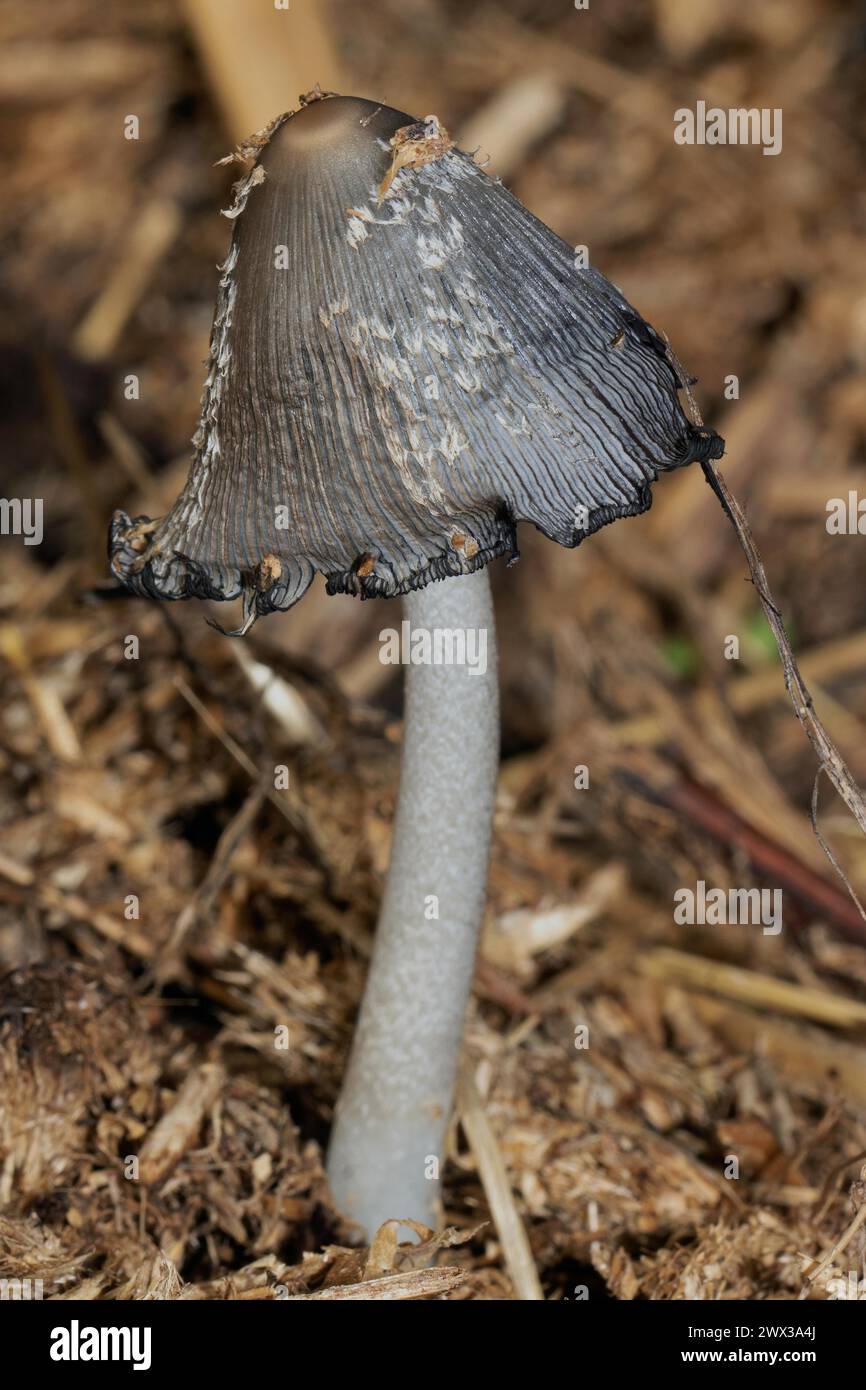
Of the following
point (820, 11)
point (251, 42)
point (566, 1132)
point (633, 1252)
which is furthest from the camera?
point (820, 11)

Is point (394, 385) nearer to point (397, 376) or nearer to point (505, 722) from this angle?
point (397, 376)

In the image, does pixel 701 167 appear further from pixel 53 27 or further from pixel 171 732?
pixel 171 732

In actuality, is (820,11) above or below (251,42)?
above

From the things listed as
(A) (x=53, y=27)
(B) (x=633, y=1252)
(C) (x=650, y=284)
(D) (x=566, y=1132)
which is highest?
(A) (x=53, y=27)

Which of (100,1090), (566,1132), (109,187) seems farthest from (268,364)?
(109,187)

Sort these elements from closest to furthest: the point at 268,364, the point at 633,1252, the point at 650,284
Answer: the point at 268,364, the point at 633,1252, the point at 650,284

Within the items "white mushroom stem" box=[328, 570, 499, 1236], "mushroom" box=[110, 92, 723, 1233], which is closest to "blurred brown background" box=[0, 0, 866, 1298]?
"white mushroom stem" box=[328, 570, 499, 1236]

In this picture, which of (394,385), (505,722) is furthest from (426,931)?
(505,722)
